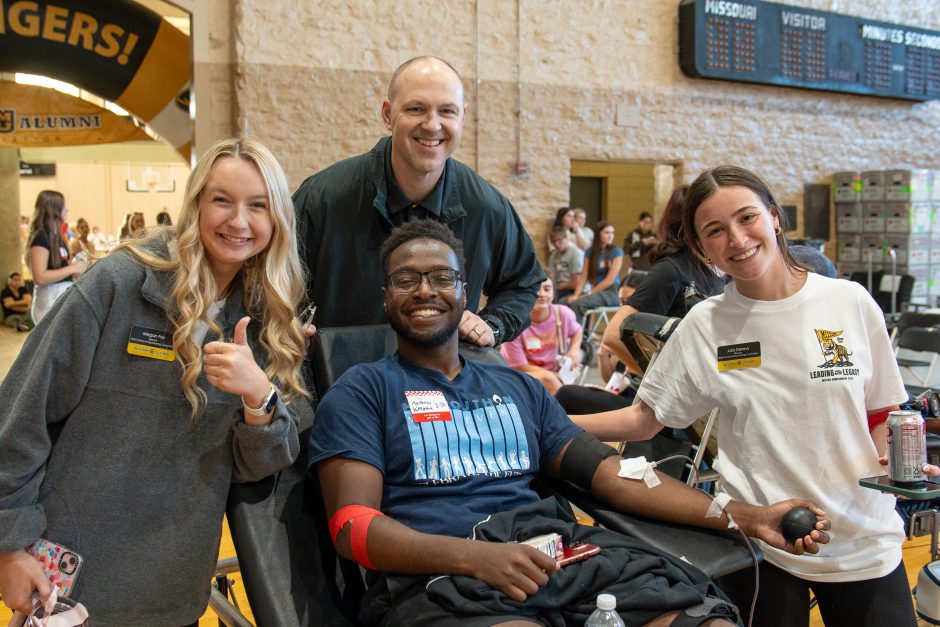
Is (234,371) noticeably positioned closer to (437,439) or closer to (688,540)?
(437,439)

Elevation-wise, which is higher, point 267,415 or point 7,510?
point 267,415

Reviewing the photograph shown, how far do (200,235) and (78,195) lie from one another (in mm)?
15456

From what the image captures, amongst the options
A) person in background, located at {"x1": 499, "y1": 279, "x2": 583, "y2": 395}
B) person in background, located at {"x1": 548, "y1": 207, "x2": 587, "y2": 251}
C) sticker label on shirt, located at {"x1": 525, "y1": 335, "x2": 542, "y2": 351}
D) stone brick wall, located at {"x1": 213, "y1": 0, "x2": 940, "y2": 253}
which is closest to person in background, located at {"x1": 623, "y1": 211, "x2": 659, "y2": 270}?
person in background, located at {"x1": 548, "y1": 207, "x2": 587, "y2": 251}

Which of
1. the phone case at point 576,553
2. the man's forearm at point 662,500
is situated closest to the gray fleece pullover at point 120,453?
the phone case at point 576,553

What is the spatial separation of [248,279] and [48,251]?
468 cm

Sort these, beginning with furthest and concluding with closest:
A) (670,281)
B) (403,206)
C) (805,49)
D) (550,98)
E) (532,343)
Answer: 1. (805,49)
2. (550,98)
3. (532,343)
4. (670,281)
5. (403,206)

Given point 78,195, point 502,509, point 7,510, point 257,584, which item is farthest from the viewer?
point 78,195

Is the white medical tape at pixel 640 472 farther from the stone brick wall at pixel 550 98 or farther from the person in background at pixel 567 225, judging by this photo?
the person in background at pixel 567 225

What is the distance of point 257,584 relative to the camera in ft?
5.20

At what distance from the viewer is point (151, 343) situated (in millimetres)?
1583

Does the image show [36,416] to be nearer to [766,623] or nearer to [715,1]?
[766,623]

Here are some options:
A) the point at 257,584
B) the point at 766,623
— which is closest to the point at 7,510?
the point at 257,584

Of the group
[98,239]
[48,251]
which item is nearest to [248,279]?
[48,251]

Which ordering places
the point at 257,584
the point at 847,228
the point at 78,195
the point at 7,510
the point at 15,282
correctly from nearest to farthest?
the point at 7,510, the point at 257,584, the point at 847,228, the point at 15,282, the point at 78,195
